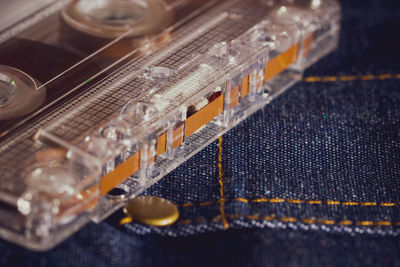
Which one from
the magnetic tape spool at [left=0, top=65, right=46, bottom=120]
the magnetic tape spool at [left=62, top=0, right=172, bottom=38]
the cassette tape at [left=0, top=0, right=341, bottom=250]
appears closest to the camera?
→ the cassette tape at [left=0, top=0, right=341, bottom=250]

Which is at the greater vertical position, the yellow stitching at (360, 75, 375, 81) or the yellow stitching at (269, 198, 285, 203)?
the yellow stitching at (360, 75, 375, 81)

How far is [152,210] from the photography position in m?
1.01

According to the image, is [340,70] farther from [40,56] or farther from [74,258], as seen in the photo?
[74,258]

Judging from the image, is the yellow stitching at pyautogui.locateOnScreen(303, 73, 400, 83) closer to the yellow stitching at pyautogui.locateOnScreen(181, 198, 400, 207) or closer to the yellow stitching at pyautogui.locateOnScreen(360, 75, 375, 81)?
the yellow stitching at pyautogui.locateOnScreen(360, 75, 375, 81)

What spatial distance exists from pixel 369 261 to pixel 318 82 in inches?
17.3

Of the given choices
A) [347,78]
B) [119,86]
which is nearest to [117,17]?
[119,86]

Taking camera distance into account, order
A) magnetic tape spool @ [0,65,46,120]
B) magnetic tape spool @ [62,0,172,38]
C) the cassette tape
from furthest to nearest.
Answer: magnetic tape spool @ [62,0,172,38], magnetic tape spool @ [0,65,46,120], the cassette tape

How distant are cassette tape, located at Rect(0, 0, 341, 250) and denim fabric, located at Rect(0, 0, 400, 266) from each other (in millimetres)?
31

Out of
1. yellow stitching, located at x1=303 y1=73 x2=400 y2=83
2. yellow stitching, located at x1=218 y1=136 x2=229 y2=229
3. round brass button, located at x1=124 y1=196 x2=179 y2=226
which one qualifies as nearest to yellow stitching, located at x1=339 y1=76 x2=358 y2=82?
yellow stitching, located at x1=303 y1=73 x2=400 y2=83

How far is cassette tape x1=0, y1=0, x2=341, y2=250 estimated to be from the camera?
3.08 ft

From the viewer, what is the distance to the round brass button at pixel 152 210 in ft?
3.25

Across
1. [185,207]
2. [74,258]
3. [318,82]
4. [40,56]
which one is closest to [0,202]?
[74,258]

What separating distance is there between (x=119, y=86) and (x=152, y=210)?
0.20 m

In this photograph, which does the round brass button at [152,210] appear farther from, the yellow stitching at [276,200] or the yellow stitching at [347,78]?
the yellow stitching at [347,78]
